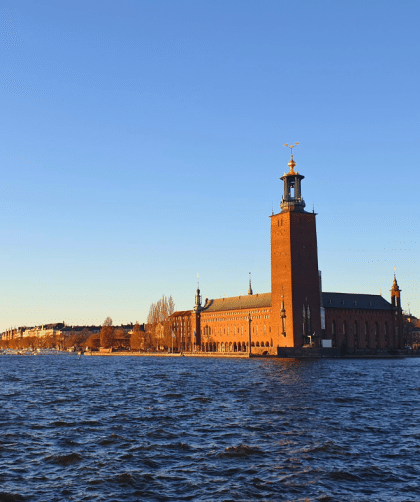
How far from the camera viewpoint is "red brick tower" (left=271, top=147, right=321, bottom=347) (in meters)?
109

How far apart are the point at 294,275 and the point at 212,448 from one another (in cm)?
9223

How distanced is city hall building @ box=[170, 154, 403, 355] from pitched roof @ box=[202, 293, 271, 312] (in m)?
0.33

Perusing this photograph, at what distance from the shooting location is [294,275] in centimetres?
11006

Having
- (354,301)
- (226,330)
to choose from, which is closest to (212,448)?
(354,301)

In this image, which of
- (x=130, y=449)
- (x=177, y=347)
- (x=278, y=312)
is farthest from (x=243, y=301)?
(x=130, y=449)

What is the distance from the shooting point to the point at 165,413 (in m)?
28.2

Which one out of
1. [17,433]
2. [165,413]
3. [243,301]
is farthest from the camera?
[243,301]

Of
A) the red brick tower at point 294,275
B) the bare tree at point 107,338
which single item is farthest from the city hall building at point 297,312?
the bare tree at point 107,338

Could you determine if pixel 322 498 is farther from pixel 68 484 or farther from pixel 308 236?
pixel 308 236

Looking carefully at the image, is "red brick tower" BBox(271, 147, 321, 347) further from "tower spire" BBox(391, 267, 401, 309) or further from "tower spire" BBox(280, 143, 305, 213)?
"tower spire" BBox(391, 267, 401, 309)

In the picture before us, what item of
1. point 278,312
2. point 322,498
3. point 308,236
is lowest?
point 322,498

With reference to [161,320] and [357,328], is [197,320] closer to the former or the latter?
[161,320]

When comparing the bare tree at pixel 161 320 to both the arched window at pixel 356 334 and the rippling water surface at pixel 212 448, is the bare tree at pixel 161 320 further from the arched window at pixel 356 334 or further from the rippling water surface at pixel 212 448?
the rippling water surface at pixel 212 448

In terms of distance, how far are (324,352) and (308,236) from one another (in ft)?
73.1
